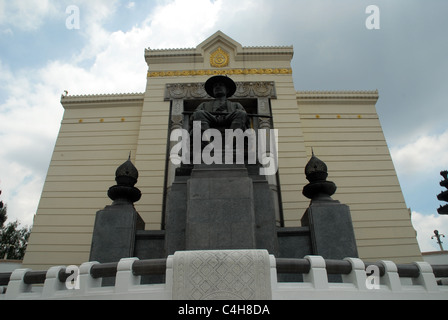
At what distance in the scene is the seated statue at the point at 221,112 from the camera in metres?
6.29

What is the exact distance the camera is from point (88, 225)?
11.2 meters

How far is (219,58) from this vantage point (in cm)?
1430

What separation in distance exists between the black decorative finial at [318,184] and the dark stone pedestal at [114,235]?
4006 mm

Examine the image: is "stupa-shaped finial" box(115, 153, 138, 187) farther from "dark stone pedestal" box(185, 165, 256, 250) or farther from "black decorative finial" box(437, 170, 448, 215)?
"black decorative finial" box(437, 170, 448, 215)

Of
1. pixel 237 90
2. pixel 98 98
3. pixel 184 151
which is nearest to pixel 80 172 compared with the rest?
pixel 98 98

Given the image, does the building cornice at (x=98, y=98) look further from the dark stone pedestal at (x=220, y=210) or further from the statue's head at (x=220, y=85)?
the dark stone pedestal at (x=220, y=210)

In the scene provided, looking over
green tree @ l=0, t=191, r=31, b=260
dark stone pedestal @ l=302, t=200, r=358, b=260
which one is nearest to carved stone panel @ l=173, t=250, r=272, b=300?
dark stone pedestal @ l=302, t=200, r=358, b=260

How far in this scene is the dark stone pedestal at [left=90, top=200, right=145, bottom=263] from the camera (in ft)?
18.0

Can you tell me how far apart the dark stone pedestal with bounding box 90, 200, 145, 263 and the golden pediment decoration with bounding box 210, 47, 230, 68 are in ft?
33.9

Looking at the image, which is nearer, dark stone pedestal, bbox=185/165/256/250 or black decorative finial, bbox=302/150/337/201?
dark stone pedestal, bbox=185/165/256/250

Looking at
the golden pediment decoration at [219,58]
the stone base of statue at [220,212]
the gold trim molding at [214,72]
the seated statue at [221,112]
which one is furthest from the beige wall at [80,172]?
the seated statue at [221,112]

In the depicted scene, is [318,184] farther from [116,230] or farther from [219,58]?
[219,58]
